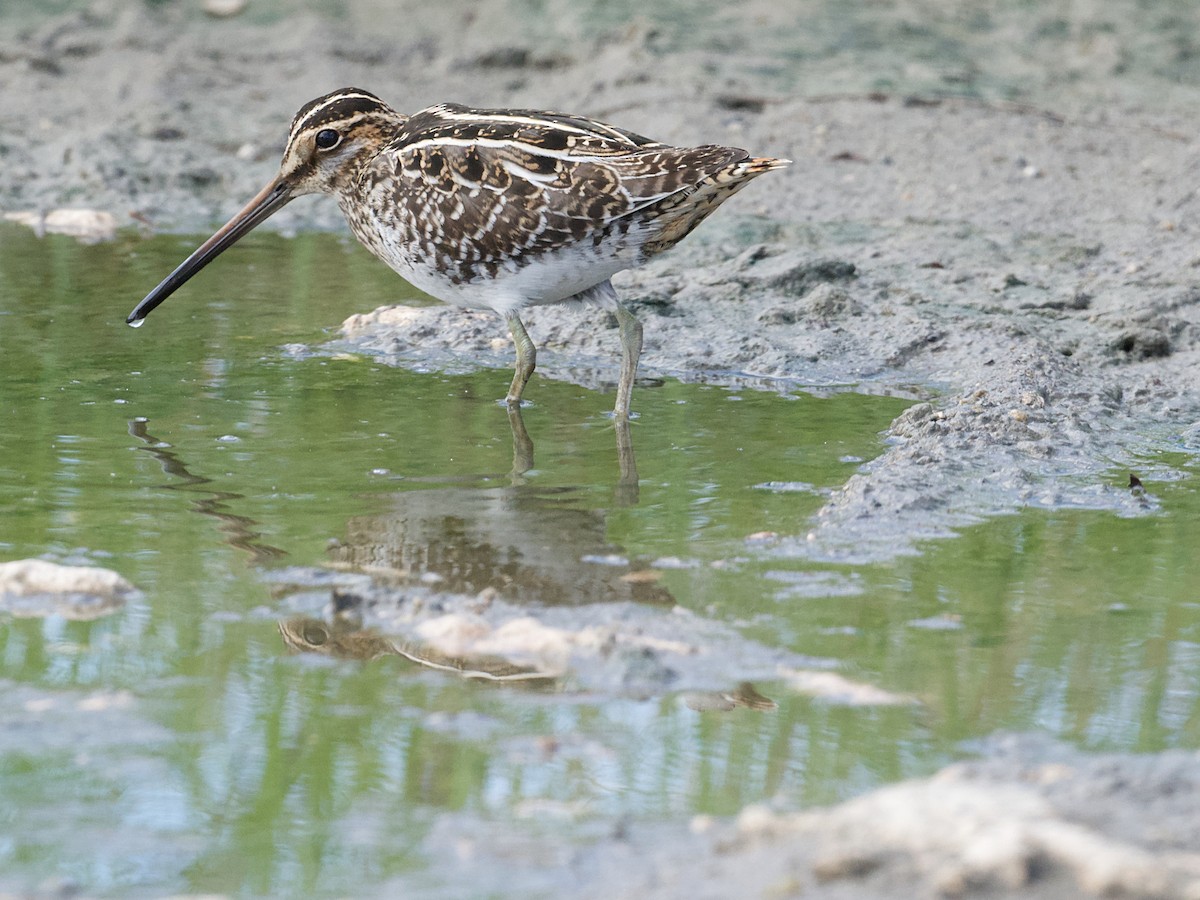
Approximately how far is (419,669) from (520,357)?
2.68 metres

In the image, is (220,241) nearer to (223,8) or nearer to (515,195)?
(515,195)

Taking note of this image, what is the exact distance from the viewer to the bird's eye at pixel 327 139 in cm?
637

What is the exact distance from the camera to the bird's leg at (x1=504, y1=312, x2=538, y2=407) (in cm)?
611

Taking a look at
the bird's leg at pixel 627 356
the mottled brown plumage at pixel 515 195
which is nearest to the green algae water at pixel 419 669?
the bird's leg at pixel 627 356

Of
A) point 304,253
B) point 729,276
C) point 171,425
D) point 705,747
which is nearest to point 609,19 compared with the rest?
point 304,253

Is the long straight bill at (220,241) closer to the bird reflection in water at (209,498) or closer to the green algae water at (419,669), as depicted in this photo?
the green algae water at (419,669)

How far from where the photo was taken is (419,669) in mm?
3631

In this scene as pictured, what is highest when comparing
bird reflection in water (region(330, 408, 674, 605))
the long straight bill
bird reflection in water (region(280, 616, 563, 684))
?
the long straight bill

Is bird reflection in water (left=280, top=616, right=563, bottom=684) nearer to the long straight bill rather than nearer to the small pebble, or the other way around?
the long straight bill

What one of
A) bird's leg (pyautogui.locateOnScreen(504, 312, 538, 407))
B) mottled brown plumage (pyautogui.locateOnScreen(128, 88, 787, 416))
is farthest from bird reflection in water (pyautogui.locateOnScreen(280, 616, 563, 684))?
bird's leg (pyautogui.locateOnScreen(504, 312, 538, 407))

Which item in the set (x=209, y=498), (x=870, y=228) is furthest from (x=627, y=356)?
(x=870, y=228)

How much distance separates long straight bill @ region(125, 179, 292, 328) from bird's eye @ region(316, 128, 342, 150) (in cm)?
34

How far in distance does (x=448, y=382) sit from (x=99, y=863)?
387cm

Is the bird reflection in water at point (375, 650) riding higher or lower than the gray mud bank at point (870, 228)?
lower
